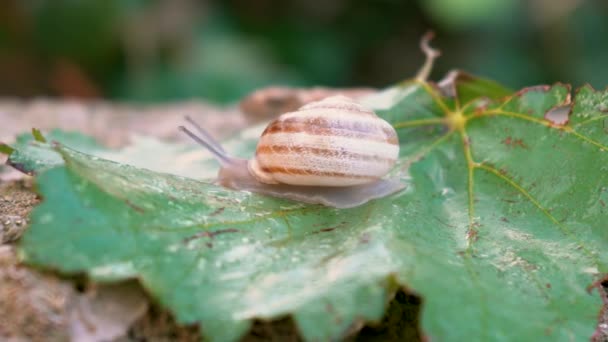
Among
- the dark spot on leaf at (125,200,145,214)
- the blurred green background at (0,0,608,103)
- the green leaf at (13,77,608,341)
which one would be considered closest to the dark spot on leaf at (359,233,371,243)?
the green leaf at (13,77,608,341)

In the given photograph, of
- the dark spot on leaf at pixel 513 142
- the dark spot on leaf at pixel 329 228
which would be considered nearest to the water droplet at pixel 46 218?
the dark spot on leaf at pixel 329 228

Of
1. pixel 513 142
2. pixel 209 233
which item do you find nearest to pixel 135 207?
pixel 209 233

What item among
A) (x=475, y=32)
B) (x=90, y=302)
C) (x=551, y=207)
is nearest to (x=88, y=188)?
(x=90, y=302)

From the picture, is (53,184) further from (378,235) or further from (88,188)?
(378,235)

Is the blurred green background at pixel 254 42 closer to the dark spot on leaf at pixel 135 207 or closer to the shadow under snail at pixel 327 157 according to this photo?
the shadow under snail at pixel 327 157

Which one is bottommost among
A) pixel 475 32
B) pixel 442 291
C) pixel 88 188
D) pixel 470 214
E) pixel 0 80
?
pixel 0 80

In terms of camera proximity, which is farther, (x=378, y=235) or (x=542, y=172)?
(x=542, y=172)

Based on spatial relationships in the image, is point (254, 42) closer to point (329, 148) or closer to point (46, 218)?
point (329, 148)
